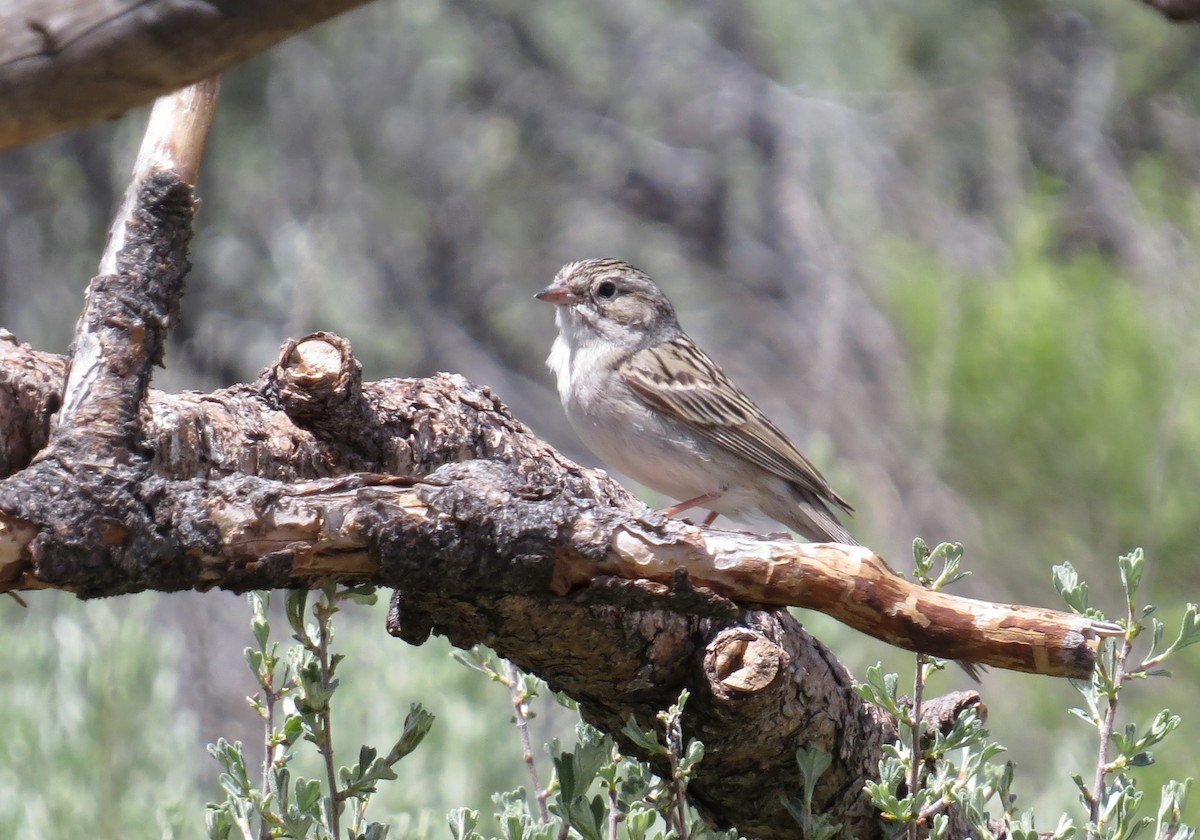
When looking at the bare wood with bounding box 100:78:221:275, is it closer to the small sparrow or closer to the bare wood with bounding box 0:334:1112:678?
the bare wood with bounding box 0:334:1112:678

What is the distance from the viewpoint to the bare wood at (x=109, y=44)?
108cm

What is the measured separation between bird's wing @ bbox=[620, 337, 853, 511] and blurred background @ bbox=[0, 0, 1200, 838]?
0.49 metres

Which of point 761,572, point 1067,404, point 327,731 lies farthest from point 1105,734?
point 1067,404

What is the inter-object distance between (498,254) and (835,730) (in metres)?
6.97

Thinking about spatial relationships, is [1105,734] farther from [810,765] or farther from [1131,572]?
[810,765]

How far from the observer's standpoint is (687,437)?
4188mm

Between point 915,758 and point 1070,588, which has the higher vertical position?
point 1070,588

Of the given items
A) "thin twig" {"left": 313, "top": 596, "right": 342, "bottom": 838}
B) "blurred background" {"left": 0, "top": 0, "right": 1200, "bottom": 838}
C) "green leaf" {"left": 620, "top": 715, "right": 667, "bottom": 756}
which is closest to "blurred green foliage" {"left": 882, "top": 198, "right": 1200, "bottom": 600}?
"blurred background" {"left": 0, "top": 0, "right": 1200, "bottom": 838}

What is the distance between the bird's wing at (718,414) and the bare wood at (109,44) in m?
3.07

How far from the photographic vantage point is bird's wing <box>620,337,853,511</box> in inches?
161

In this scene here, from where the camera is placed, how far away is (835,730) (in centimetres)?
230

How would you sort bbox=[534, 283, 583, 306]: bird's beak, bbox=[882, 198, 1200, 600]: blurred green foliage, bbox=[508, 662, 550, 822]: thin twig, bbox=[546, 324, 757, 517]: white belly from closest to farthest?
1. bbox=[508, 662, 550, 822]: thin twig
2. bbox=[546, 324, 757, 517]: white belly
3. bbox=[534, 283, 583, 306]: bird's beak
4. bbox=[882, 198, 1200, 600]: blurred green foliage

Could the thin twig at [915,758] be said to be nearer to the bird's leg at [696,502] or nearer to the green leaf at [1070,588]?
the green leaf at [1070,588]

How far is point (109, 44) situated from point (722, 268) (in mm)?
9265
